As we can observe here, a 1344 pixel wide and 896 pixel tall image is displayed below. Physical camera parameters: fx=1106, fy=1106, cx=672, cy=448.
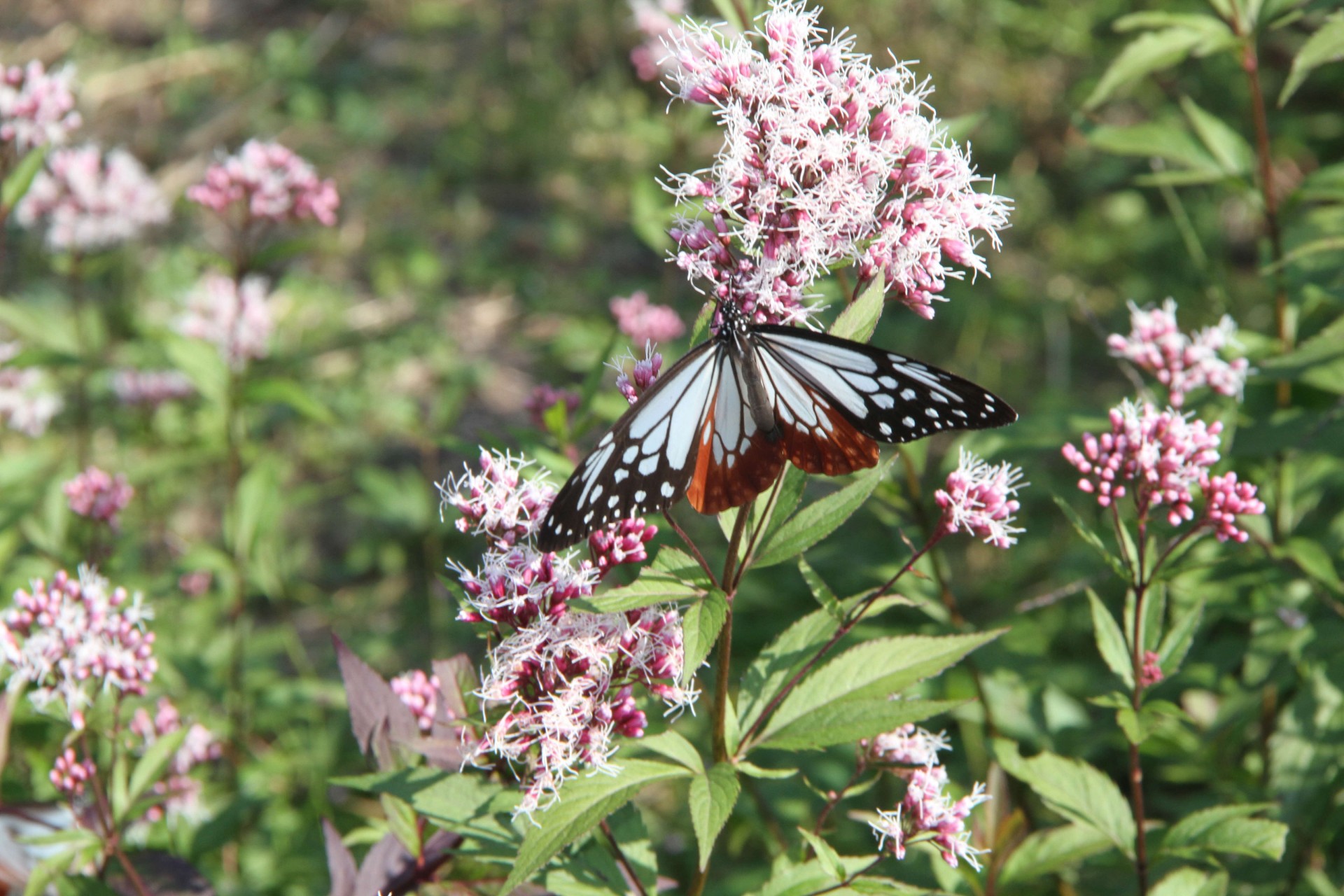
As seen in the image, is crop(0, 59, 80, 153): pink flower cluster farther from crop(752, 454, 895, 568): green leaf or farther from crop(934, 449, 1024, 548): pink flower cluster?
crop(934, 449, 1024, 548): pink flower cluster

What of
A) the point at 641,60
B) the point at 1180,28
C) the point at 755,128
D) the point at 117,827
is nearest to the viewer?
the point at 755,128

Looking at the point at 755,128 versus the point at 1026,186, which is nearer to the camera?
the point at 755,128

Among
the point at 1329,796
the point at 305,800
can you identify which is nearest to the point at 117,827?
the point at 305,800

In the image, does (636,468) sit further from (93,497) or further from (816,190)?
(93,497)

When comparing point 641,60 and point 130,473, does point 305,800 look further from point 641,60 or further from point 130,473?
point 641,60

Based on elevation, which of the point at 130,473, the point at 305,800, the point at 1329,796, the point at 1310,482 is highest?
the point at 1310,482

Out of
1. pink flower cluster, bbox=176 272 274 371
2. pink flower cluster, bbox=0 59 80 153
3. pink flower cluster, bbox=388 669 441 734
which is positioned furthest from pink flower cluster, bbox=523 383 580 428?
pink flower cluster, bbox=0 59 80 153

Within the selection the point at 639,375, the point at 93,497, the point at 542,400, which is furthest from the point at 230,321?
the point at 639,375

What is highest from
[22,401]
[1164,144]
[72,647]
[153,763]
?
Answer: [1164,144]
